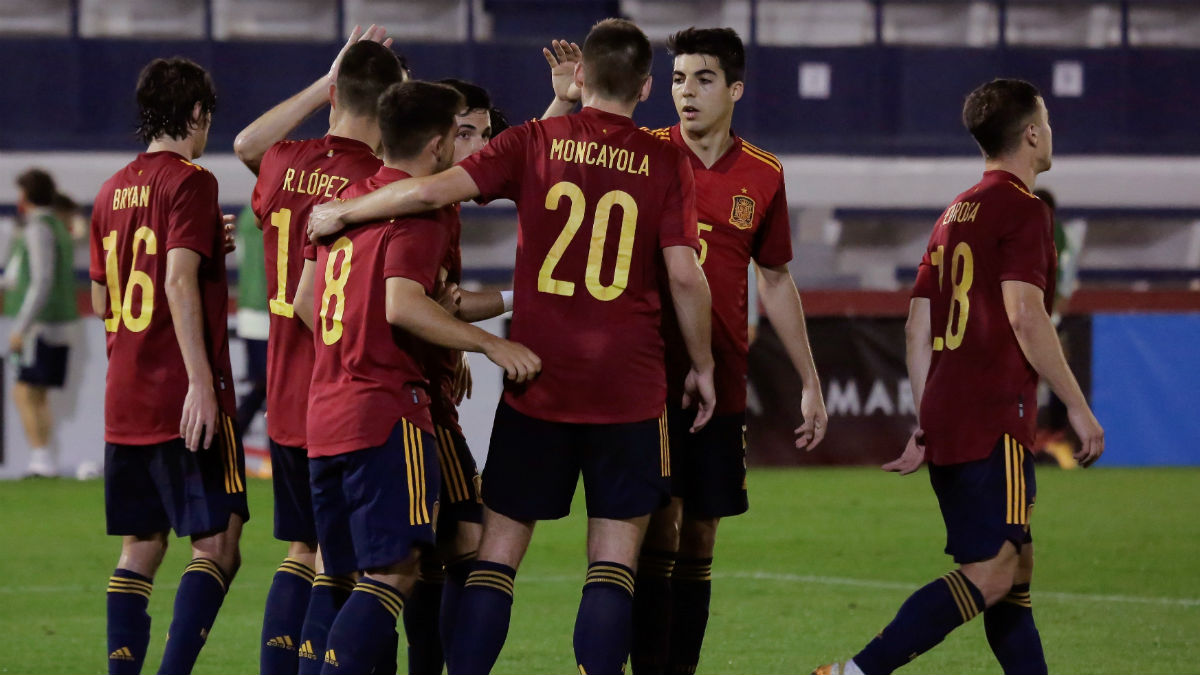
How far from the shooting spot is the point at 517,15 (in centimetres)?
2212

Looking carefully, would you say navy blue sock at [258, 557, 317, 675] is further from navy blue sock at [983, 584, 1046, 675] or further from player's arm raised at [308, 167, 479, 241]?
navy blue sock at [983, 584, 1046, 675]

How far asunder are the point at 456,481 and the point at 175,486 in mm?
898

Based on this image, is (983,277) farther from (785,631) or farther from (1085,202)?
(1085,202)

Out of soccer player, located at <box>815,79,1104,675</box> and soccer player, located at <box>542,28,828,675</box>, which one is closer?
soccer player, located at <box>815,79,1104,675</box>

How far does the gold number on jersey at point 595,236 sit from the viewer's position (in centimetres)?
480

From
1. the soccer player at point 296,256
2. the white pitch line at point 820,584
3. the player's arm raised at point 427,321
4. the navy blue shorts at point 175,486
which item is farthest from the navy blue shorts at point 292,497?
the white pitch line at point 820,584

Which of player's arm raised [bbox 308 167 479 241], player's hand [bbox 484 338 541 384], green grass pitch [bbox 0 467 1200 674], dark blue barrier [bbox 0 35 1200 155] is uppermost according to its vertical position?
dark blue barrier [bbox 0 35 1200 155]

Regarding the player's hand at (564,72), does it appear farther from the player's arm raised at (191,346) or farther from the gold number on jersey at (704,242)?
the player's arm raised at (191,346)

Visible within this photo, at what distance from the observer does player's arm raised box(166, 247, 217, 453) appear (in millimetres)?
5184

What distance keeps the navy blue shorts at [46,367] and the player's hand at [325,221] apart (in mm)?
8065

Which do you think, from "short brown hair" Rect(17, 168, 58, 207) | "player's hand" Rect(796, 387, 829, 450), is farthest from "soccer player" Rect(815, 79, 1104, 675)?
"short brown hair" Rect(17, 168, 58, 207)

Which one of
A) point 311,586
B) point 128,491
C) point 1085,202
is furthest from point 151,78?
point 1085,202

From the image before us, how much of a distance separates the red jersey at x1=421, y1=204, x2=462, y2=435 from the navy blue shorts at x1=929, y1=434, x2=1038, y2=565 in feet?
4.92

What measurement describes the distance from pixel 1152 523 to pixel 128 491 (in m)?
7.15
